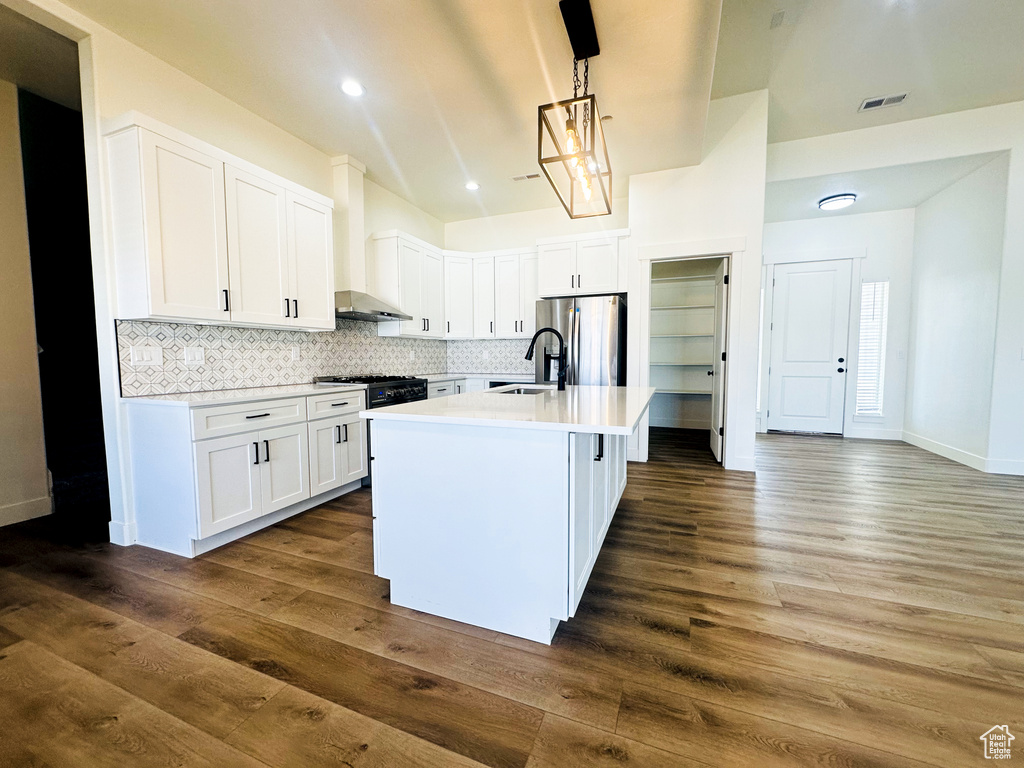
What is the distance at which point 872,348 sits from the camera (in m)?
5.20

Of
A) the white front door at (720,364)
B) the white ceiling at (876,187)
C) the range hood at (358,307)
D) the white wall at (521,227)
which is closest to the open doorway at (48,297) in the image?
the range hood at (358,307)

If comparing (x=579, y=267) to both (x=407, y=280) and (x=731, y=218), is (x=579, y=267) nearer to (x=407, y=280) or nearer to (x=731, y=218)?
(x=731, y=218)

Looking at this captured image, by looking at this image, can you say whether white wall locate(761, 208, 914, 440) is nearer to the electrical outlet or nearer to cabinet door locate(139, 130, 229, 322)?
cabinet door locate(139, 130, 229, 322)

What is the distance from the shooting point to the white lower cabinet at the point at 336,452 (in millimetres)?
2879

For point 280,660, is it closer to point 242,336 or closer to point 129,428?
point 129,428

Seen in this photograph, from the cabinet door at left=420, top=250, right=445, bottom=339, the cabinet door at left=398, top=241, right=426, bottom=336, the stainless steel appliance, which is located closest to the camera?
the stainless steel appliance

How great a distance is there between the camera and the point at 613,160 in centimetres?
364

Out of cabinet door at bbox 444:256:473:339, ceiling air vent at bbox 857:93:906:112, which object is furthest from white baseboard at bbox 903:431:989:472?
cabinet door at bbox 444:256:473:339

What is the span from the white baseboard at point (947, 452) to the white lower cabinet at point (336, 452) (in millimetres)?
5712

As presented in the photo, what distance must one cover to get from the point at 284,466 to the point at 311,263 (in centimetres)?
161

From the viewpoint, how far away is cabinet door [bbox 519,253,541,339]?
189 inches

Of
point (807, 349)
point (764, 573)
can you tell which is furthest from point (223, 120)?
point (807, 349)

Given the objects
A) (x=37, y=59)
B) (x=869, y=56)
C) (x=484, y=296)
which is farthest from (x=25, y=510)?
(x=869, y=56)

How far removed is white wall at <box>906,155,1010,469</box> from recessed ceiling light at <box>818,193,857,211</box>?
0.90m
